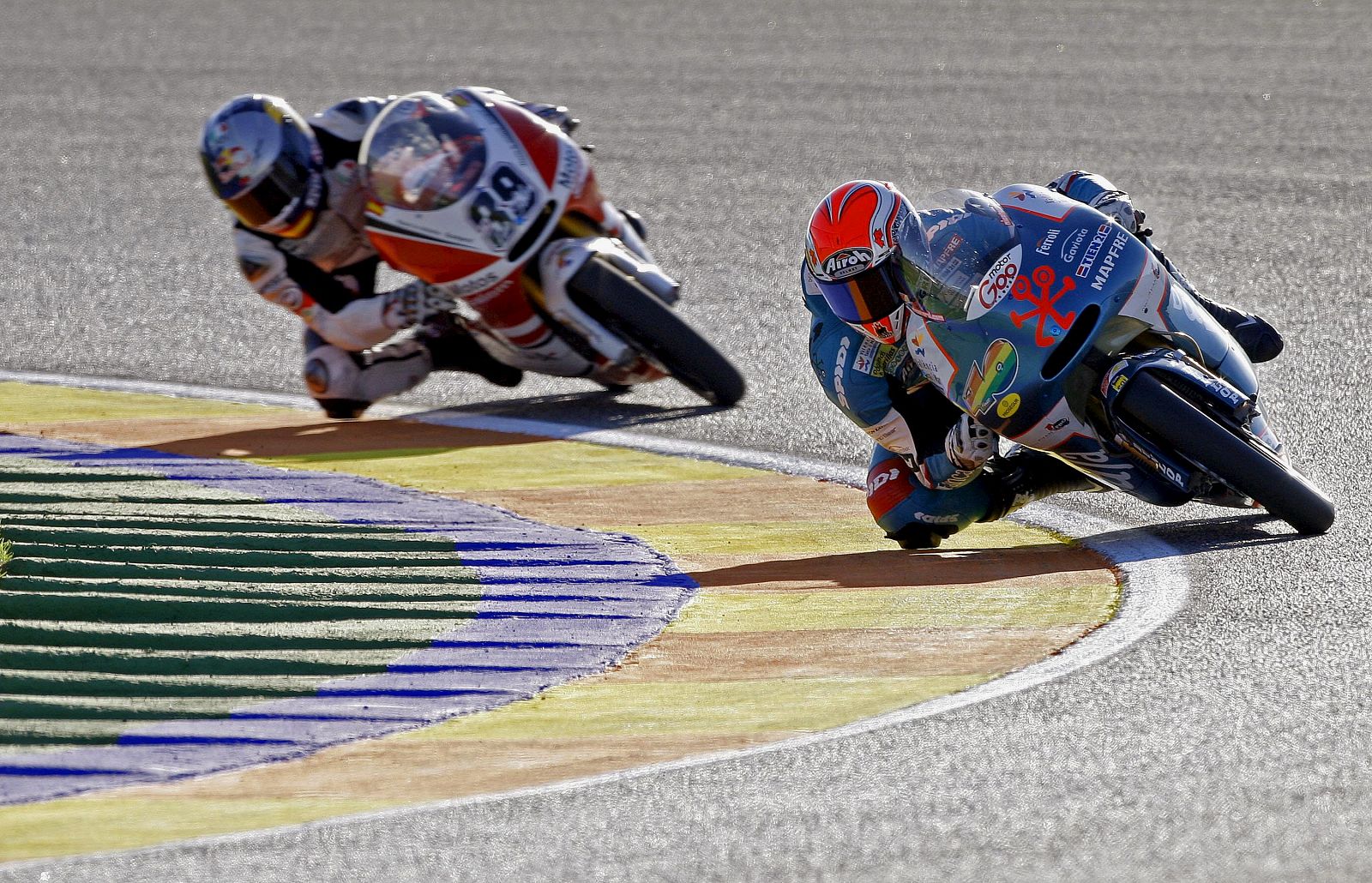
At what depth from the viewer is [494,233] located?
8.52 metres

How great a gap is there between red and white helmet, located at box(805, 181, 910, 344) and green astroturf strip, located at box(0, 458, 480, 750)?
141 cm

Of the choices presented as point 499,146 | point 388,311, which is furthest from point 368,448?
point 499,146

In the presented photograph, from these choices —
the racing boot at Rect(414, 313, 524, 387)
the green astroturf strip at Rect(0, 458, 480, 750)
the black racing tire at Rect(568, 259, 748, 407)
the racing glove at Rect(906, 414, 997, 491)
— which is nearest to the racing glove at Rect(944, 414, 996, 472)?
the racing glove at Rect(906, 414, 997, 491)

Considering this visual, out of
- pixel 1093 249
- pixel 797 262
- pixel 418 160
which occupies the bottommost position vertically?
pixel 797 262

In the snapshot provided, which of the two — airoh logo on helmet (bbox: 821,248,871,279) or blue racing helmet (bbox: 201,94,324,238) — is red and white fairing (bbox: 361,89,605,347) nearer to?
blue racing helmet (bbox: 201,94,324,238)

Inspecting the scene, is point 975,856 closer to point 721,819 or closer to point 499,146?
point 721,819

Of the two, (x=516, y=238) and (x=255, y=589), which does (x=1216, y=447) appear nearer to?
(x=255, y=589)

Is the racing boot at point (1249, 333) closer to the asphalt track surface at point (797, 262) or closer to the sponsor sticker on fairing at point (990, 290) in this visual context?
the asphalt track surface at point (797, 262)

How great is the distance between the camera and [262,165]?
27.8ft

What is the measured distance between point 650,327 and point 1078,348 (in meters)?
2.68

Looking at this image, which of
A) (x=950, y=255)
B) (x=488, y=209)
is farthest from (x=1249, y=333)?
(x=488, y=209)

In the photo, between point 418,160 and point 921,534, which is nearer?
point 921,534

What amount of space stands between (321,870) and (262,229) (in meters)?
5.15

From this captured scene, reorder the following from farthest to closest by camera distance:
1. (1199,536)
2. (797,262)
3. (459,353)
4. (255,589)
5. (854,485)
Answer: (797,262)
(459,353)
(854,485)
(1199,536)
(255,589)
